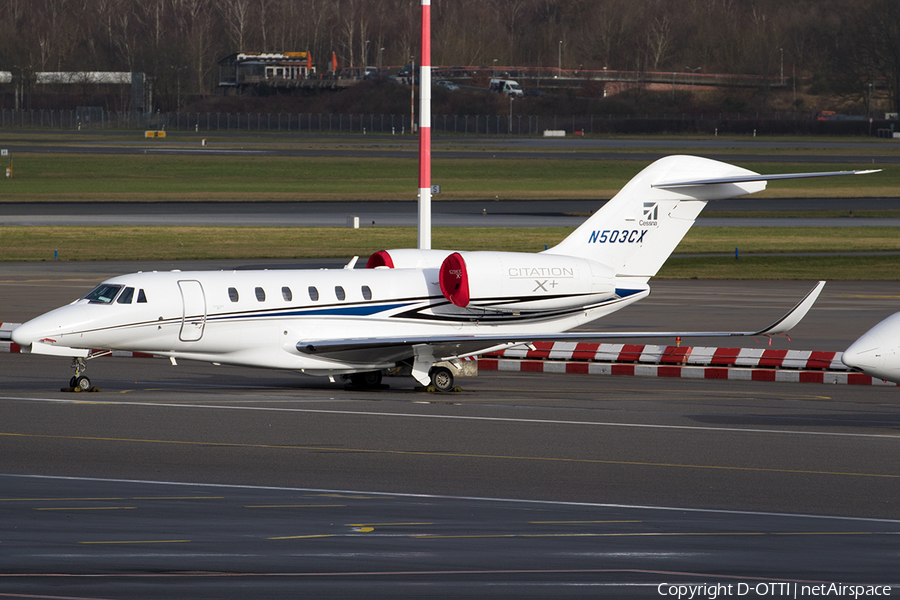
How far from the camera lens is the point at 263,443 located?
1806cm

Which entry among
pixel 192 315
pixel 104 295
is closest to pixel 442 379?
pixel 192 315

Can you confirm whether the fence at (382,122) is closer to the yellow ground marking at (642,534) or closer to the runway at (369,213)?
the runway at (369,213)

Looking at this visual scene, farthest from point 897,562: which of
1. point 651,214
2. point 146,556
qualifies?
point 651,214

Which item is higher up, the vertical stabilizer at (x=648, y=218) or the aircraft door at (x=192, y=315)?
the vertical stabilizer at (x=648, y=218)

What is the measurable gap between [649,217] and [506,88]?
147 m

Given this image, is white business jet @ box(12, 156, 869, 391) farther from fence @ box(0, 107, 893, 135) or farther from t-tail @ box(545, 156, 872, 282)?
fence @ box(0, 107, 893, 135)

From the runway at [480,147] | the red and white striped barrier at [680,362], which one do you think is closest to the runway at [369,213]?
the red and white striped barrier at [680,362]

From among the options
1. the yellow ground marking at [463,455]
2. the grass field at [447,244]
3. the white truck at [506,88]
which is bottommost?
the grass field at [447,244]

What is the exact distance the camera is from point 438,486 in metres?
15.0

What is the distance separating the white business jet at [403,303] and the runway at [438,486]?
98 cm

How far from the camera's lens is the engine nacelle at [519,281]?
2381 centimetres

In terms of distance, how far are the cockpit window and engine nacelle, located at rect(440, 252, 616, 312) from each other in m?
6.39

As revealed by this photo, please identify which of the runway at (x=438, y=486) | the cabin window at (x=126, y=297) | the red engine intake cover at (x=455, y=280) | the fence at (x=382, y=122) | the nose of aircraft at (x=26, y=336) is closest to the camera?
the runway at (x=438, y=486)

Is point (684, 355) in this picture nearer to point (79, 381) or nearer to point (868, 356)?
point (868, 356)
